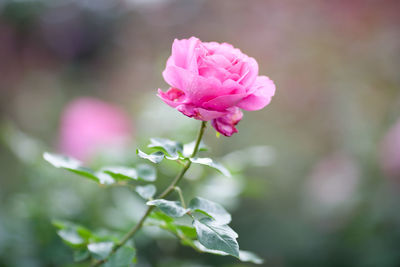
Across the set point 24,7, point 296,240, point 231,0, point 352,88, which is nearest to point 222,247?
point 296,240

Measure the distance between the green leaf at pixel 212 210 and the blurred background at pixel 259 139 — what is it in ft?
1.27

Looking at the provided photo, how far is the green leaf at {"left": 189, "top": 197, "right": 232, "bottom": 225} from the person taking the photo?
1.63 feet

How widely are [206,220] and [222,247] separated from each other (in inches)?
2.3

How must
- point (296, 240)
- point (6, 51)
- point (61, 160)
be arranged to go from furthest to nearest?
point (6, 51)
point (296, 240)
point (61, 160)

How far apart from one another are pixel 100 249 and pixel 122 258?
41mm

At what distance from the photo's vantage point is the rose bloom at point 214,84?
48 cm

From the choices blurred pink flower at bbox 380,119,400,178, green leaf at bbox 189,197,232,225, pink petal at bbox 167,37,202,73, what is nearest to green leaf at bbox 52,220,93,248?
green leaf at bbox 189,197,232,225

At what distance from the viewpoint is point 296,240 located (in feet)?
5.11

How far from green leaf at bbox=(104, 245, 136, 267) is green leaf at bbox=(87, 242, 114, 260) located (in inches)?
0.4

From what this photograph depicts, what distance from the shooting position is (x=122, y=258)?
558 millimetres

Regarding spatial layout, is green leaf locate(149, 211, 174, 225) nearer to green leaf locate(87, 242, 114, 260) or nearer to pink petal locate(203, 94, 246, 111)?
green leaf locate(87, 242, 114, 260)

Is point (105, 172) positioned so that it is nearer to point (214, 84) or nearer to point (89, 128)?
point (214, 84)

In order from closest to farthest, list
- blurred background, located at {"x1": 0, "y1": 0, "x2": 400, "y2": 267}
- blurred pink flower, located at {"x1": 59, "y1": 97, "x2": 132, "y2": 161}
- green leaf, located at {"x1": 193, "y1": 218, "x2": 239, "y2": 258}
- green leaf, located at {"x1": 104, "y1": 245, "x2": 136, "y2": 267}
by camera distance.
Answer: green leaf, located at {"x1": 193, "y1": 218, "x2": 239, "y2": 258} < green leaf, located at {"x1": 104, "y1": 245, "x2": 136, "y2": 267} < blurred background, located at {"x1": 0, "y1": 0, "x2": 400, "y2": 267} < blurred pink flower, located at {"x1": 59, "y1": 97, "x2": 132, "y2": 161}

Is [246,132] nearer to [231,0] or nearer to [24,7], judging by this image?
[231,0]
